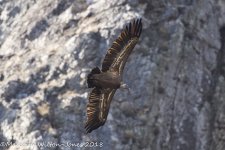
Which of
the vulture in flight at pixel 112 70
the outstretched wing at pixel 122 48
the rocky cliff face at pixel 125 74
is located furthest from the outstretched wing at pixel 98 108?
the rocky cliff face at pixel 125 74

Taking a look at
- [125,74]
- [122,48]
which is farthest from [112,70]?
[125,74]

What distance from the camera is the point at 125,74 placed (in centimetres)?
3581

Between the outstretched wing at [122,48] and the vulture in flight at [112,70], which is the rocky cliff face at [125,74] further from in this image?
the outstretched wing at [122,48]

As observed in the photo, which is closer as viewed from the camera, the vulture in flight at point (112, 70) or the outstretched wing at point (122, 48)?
the vulture in flight at point (112, 70)

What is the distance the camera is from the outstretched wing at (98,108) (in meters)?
24.0

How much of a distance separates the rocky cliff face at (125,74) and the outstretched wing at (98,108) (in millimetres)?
9727

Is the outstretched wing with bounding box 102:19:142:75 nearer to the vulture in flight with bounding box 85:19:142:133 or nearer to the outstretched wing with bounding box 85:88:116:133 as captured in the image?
the vulture in flight with bounding box 85:19:142:133

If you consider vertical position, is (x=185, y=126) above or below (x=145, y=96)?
below

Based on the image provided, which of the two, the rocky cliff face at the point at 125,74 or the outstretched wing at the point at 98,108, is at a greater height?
the outstretched wing at the point at 98,108

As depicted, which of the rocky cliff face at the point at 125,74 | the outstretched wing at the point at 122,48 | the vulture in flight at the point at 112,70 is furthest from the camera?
the rocky cliff face at the point at 125,74

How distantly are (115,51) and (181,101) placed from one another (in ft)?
45.3

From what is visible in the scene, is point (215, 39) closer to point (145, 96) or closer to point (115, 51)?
point (145, 96)

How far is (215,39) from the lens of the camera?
1570 inches

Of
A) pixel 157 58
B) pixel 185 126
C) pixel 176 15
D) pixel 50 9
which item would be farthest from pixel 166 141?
pixel 50 9
